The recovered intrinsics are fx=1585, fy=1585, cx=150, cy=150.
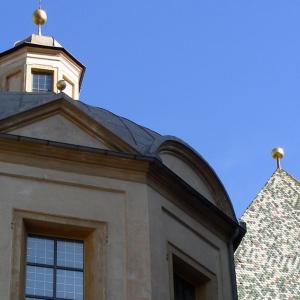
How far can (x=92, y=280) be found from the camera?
17562 mm

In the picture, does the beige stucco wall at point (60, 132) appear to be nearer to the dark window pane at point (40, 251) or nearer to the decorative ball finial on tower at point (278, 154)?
the dark window pane at point (40, 251)

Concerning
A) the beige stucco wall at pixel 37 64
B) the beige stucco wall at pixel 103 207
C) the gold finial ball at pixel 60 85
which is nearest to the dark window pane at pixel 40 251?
the beige stucco wall at pixel 103 207

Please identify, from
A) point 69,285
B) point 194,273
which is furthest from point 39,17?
point 69,285

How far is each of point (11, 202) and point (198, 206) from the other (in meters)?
2.65

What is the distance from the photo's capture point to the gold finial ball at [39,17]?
83.7 feet

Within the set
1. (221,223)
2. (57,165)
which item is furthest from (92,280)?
(221,223)

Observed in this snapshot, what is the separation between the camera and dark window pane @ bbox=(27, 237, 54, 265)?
17719 millimetres

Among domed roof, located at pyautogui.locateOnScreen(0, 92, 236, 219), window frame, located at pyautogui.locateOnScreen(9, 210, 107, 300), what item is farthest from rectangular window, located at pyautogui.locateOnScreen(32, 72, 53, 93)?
window frame, located at pyautogui.locateOnScreen(9, 210, 107, 300)

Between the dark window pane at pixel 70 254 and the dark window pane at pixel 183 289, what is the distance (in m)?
1.44

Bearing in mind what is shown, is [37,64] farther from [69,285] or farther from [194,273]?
[69,285]

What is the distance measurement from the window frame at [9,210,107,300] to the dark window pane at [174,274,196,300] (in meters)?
1.39

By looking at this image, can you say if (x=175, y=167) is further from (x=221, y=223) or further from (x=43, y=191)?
(x=43, y=191)

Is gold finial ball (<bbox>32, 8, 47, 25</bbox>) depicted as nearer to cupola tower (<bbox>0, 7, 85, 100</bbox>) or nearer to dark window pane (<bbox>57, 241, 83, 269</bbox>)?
cupola tower (<bbox>0, 7, 85, 100</bbox>)

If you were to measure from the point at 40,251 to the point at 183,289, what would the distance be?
2127 mm
